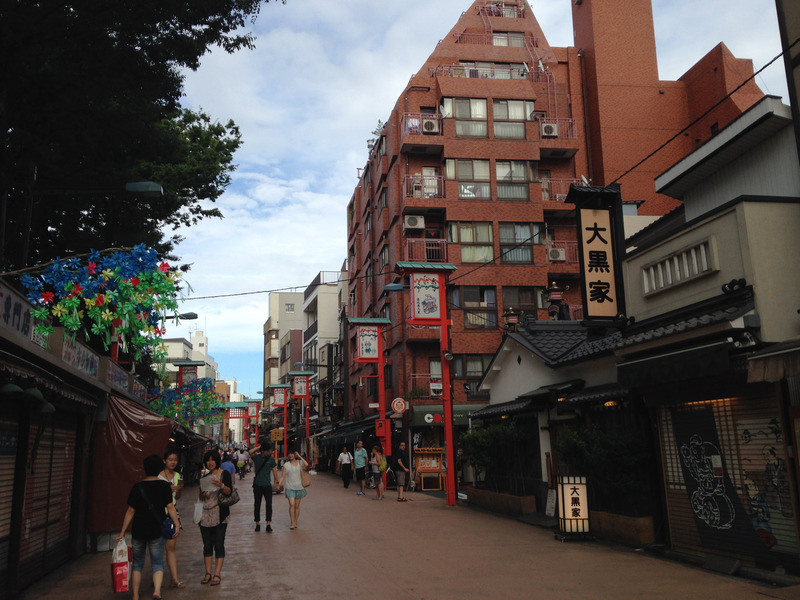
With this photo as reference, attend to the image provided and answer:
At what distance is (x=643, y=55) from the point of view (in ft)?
138

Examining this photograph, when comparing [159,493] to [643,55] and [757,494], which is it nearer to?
[757,494]

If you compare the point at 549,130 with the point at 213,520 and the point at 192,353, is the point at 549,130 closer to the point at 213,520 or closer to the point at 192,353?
the point at 213,520

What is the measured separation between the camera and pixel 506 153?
128 feet

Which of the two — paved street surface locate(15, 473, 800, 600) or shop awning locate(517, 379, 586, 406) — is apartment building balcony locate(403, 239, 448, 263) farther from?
paved street surface locate(15, 473, 800, 600)

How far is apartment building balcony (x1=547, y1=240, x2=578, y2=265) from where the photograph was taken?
126ft

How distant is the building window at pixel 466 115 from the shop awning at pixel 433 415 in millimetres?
15607

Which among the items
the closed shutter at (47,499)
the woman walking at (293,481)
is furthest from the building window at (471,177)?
the closed shutter at (47,499)

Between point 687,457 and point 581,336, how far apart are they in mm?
8616

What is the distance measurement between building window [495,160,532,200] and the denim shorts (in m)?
32.8

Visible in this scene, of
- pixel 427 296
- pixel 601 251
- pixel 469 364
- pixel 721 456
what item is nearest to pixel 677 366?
pixel 721 456

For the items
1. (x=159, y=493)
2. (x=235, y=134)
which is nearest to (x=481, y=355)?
(x=235, y=134)

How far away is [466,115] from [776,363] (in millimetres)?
33462

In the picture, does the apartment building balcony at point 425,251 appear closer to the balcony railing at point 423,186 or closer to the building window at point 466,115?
the balcony railing at point 423,186

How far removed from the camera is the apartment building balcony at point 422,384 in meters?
35.7
